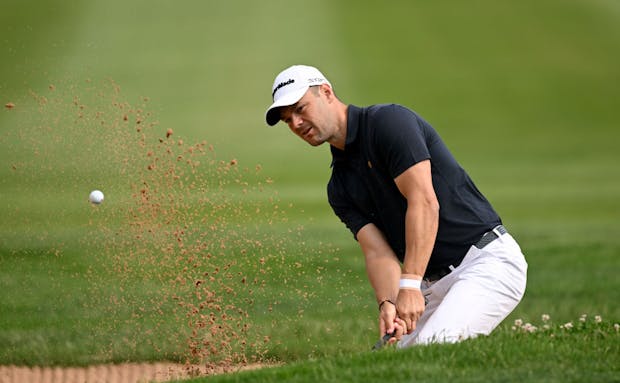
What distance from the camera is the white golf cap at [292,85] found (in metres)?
5.50

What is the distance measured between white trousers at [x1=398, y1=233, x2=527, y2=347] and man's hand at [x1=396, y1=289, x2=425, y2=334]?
0.47 ft

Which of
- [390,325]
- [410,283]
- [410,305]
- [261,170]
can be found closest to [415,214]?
[410,283]

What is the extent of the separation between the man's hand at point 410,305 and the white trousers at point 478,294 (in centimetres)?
14

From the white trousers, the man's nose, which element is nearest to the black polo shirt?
the white trousers

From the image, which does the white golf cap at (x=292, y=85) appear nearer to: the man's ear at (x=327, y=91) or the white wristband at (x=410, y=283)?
the man's ear at (x=327, y=91)

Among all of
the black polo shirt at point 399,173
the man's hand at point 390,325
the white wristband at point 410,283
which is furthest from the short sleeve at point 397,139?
the man's hand at point 390,325

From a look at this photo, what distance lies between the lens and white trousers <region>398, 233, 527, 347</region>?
550cm

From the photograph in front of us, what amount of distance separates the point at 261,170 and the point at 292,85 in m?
14.2

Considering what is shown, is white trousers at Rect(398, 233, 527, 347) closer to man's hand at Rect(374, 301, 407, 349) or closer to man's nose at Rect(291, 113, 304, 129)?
man's hand at Rect(374, 301, 407, 349)

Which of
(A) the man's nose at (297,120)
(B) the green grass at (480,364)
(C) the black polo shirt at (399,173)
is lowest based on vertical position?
(B) the green grass at (480,364)

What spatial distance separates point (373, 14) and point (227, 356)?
2027 cm

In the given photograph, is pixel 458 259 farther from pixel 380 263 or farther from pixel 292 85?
pixel 292 85

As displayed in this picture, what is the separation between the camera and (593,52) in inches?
1061

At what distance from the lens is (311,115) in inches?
219
